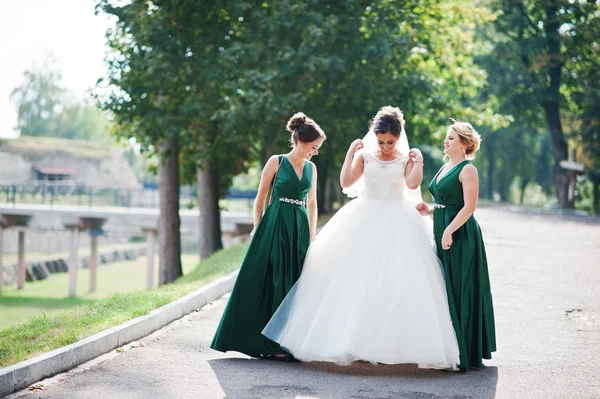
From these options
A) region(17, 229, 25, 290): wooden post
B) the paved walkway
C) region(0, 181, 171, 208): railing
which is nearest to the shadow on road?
the paved walkway

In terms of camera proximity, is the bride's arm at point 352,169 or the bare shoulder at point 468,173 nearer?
the bare shoulder at point 468,173

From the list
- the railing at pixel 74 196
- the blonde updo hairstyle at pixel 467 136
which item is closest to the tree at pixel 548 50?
the railing at pixel 74 196

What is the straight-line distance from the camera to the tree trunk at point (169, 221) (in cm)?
2356

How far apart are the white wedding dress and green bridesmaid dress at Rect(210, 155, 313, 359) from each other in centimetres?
19

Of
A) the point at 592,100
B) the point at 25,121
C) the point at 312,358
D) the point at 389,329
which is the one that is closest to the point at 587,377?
the point at 389,329

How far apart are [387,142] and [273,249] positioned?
1414 mm

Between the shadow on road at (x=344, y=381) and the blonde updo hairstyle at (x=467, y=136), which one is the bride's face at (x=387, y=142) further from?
the shadow on road at (x=344, y=381)

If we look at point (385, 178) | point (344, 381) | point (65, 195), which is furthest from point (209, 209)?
point (65, 195)

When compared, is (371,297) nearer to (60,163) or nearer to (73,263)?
(73,263)

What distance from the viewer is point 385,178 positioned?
6973 mm

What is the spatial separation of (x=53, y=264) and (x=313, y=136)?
4684 cm

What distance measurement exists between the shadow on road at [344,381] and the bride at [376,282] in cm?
17

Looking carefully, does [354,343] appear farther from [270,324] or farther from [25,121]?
[25,121]

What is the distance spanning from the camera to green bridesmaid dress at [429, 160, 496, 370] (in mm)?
6797
